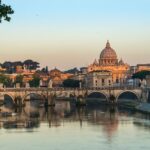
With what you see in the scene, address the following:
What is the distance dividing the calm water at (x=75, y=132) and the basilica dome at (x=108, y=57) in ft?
247

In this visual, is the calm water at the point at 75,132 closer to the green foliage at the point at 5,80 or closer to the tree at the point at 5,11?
the tree at the point at 5,11

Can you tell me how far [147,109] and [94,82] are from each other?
48.5 metres

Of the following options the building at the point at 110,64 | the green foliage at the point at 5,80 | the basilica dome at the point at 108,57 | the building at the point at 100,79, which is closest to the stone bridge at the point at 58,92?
the green foliage at the point at 5,80

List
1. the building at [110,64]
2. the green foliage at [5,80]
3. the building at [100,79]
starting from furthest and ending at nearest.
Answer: the building at [110,64], the building at [100,79], the green foliage at [5,80]

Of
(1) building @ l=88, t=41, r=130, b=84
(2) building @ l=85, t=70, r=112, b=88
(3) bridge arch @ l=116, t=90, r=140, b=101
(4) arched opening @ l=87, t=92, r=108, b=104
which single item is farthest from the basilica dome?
(3) bridge arch @ l=116, t=90, r=140, b=101

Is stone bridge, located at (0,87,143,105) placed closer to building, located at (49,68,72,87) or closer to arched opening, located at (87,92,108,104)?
arched opening, located at (87,92,108,104)

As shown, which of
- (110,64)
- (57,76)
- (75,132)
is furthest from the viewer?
(110,64)

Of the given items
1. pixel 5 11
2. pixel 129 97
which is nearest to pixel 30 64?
pixel 129 97

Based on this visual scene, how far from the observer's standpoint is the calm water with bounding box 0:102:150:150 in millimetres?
28359

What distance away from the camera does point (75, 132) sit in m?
34.2

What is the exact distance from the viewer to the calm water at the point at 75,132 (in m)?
28.4

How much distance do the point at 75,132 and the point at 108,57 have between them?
87.4 meters

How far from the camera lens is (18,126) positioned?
3706 cm

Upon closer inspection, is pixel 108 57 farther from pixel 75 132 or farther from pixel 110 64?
pixel 75 132
